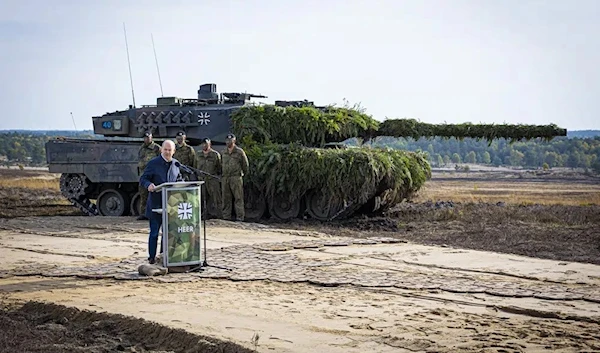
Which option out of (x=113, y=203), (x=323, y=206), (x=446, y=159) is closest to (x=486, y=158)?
(x=446, y=159)

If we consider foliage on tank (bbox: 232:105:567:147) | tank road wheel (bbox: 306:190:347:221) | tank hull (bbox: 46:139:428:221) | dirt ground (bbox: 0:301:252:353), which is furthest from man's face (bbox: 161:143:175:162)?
foliage on tank (bbox: 232:105:567:147)

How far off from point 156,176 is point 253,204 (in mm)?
9818

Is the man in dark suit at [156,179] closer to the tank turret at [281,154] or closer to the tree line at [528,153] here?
the tank turret at [281,154]

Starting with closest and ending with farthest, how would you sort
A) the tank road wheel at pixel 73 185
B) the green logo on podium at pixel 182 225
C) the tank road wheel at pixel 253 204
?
the green logo on podium at pixel 182 225 < the tank road wheel at pixel 253 204 < the tank road wheel at pixel 73 185

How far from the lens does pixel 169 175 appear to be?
42.9 feet

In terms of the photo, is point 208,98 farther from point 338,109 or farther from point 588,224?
point 588,224

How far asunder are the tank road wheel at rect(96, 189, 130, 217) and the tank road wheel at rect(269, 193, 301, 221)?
11.4 ft

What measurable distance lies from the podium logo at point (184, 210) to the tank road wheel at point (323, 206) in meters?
9.21

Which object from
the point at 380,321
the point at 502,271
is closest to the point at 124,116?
the point at 502,271

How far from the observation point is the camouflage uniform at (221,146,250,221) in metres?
21.0

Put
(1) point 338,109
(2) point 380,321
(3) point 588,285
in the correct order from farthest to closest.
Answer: (1) point 338,109
(3) point 588,285
(2) point 380,321

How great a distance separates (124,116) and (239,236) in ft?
25.8

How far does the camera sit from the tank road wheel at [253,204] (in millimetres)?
22750

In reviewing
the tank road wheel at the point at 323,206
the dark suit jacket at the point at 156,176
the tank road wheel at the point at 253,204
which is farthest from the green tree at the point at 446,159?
the dark suit jacket at the point at 156,176
